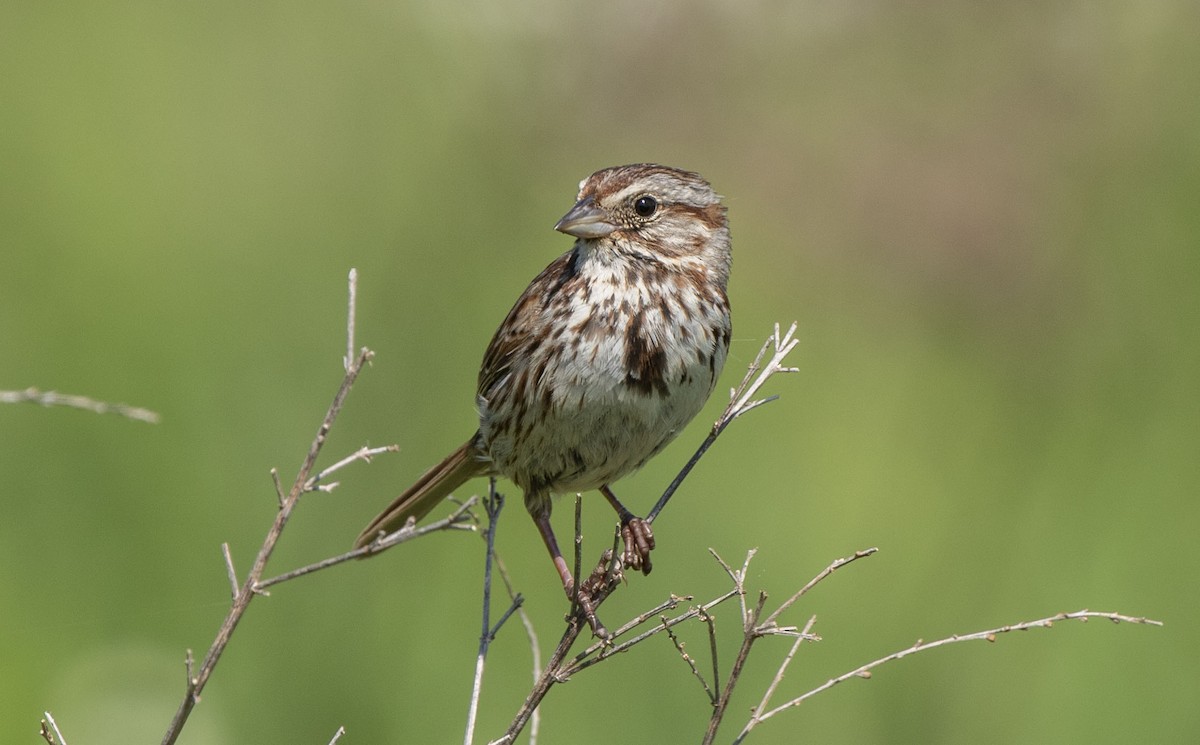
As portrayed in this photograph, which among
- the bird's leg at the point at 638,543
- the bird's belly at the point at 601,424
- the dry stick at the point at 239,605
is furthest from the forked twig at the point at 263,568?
the bird's leg at the point at 638,543

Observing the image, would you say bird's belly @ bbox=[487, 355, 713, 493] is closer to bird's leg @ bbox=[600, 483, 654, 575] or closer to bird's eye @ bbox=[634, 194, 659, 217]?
bird's leg @ bbox=[600, 483, 654, 575]

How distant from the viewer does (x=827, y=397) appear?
5730 millimetres

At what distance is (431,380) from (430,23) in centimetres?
262

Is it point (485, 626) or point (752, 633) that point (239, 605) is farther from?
point (752, 633)

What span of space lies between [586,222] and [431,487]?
2.68 ft

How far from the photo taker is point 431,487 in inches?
146

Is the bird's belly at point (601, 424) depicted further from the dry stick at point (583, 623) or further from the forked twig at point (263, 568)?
the forked twig at point (263, 568)

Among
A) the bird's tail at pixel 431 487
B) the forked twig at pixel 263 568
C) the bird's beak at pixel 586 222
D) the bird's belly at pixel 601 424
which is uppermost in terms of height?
the bird's beak at pixel 586 222

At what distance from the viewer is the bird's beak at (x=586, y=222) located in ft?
10.7

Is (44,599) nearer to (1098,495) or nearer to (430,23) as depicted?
(1098,495)

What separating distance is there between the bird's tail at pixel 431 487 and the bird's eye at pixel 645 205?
0.69m

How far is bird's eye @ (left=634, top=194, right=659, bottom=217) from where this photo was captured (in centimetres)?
337

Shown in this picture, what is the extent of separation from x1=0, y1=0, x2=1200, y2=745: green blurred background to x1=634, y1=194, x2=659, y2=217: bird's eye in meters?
0.97

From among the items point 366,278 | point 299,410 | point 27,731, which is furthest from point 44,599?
point 366,278
